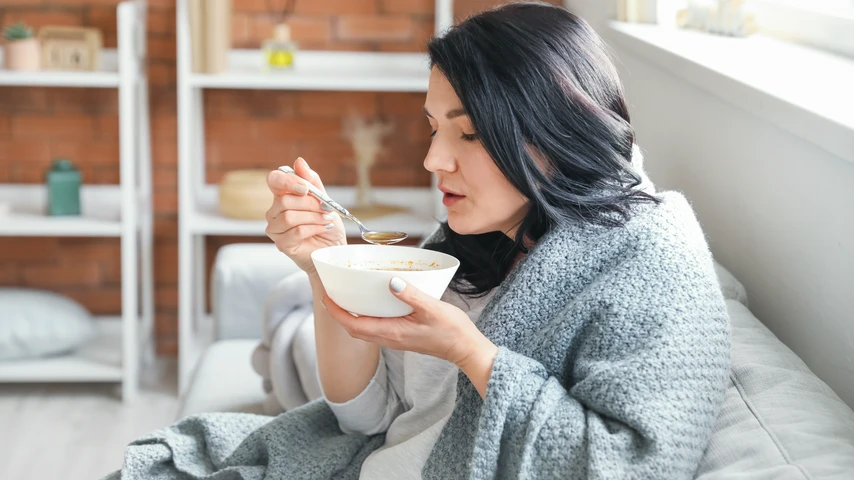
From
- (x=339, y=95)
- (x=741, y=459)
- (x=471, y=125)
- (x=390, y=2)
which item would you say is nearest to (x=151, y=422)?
(x=339, y=95)

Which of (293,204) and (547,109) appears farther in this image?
(293,204)

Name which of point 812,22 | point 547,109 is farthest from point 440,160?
point 812,22

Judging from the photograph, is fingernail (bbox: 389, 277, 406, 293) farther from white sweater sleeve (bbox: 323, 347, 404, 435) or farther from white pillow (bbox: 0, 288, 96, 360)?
white pillow (bbox: 0, 288, 96, 360)

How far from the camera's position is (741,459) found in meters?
0.90

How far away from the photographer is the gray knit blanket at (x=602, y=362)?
90 centimetres

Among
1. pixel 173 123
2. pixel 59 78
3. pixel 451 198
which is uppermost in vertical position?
pixel 59 78

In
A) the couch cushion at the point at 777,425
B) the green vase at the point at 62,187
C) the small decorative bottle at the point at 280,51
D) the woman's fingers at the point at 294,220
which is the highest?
the small decorative bottle at the point at 280,51

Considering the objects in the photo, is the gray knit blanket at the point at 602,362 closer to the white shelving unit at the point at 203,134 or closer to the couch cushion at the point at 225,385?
the couch cushion at the point at 225,385

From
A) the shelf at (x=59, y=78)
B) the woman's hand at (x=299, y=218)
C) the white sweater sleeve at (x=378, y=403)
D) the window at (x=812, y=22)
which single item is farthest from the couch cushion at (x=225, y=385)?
the window at (x=812, y=22)

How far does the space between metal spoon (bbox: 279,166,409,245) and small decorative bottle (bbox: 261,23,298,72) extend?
1.65m

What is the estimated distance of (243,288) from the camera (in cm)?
221

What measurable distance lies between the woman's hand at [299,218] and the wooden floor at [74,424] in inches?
57.7

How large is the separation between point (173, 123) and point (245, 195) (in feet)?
1.53

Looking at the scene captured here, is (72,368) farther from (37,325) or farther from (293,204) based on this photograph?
(293,204)
